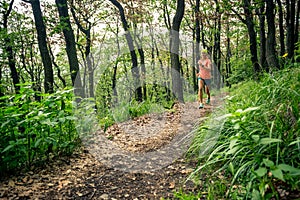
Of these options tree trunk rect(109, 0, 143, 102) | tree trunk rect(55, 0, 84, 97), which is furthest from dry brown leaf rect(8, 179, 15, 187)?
tree trunk rect(109, 0, 143, 102)

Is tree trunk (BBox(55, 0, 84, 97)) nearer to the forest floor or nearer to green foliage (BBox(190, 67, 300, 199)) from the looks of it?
the forest floor

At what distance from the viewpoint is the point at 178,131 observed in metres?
4.52

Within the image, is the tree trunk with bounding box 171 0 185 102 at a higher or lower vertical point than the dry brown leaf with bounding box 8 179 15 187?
higher

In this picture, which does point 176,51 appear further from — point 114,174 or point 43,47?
point 114,174

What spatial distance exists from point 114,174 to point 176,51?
6275 mm

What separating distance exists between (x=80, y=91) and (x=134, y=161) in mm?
4643

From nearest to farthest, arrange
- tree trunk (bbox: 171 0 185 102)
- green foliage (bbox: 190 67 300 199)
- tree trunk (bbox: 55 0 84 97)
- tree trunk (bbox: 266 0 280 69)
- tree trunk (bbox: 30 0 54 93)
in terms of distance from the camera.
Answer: green foliage (bbox: 190 67 300 199), tree trunk (bbox: 55 0 84 97), tree trunk (bbox: 30 0 54 93), tree trunk (bbox: 266 0 280 69), tree trunk (bbox: 171 0 185 102)

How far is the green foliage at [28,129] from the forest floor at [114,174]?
0.65 ft

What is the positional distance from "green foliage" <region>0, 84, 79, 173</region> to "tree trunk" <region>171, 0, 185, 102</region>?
5708 mm

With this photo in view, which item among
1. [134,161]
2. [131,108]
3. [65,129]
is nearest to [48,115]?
[65,129]

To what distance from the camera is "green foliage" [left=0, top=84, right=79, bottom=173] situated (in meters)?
2.62

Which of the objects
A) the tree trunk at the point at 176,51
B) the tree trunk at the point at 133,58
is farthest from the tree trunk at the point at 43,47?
the tree trunk at the point at 176,51

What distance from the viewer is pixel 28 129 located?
8.87ft

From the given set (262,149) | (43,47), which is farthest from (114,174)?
(43,47)
